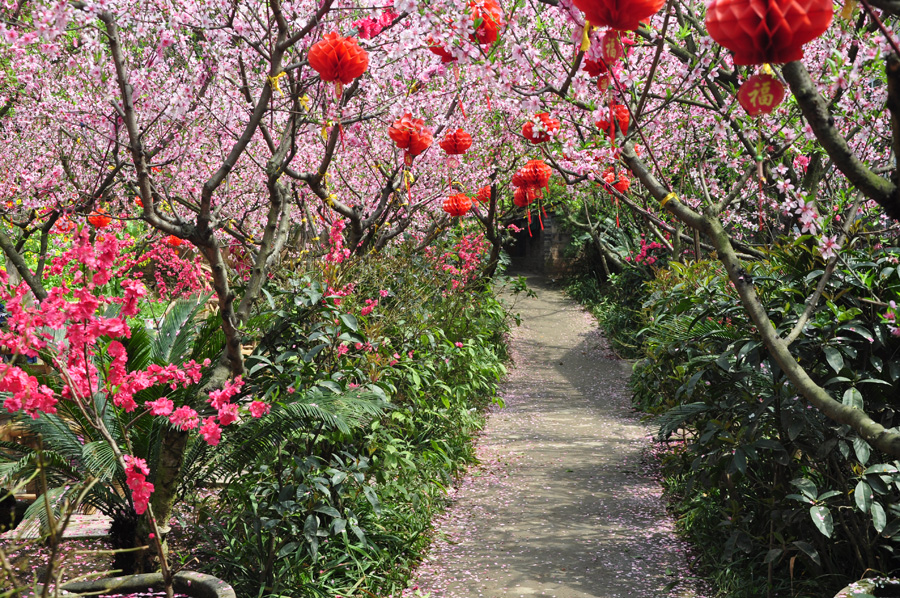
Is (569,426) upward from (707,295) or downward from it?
downward

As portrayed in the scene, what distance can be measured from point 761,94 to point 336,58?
1850 millimetres

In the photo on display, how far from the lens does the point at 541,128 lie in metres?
3.55

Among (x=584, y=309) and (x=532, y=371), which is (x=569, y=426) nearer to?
(x=532, y=371)

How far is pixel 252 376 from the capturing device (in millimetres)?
3873

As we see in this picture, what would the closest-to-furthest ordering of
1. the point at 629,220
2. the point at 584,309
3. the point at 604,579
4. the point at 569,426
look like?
1. the point at 604,579
2. the point at 569,426
3. the point at 629,220
4. the point at 584,309

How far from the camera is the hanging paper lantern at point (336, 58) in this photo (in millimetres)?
2932

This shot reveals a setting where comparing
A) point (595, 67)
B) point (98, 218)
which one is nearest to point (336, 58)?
point (595, 67)

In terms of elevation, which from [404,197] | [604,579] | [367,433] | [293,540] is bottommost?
[604,579]

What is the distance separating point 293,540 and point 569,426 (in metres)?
4.70

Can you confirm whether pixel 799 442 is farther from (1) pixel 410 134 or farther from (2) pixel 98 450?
(2) pixel 98 450

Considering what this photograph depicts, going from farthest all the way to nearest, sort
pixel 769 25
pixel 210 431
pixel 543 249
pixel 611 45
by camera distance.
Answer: pixel 543 249 → pixel 210 431 → pixel 611 45 → pixel 769 25

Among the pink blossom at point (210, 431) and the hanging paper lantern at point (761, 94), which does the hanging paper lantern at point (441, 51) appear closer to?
the hanging paper lantern at point (761, 94)

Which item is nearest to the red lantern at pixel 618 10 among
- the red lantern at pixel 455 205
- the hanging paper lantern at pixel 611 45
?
the hanging paper lantern at pixel 611 45

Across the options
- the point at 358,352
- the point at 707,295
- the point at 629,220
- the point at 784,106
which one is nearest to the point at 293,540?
the point at 358,352
